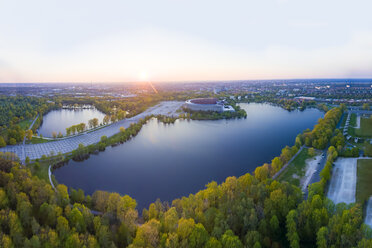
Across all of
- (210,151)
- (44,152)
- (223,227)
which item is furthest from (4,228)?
(210,151)

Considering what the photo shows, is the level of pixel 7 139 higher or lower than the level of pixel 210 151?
higher

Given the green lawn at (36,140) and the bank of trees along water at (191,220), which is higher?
the green lawn at (36,140)

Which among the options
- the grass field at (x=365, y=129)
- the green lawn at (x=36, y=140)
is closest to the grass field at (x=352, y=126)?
the grass field at (x=365, y=129)

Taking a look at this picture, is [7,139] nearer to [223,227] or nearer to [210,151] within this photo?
[210,151]

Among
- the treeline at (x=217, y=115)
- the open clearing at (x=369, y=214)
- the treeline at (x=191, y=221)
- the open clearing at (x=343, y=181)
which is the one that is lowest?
the open clearing at (x=369, y=214)

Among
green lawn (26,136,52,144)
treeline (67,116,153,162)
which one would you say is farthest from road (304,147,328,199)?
green lawn (26,136,52,144)

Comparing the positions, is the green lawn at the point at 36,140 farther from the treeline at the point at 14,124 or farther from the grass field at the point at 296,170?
the grass field at the point at 296,170
